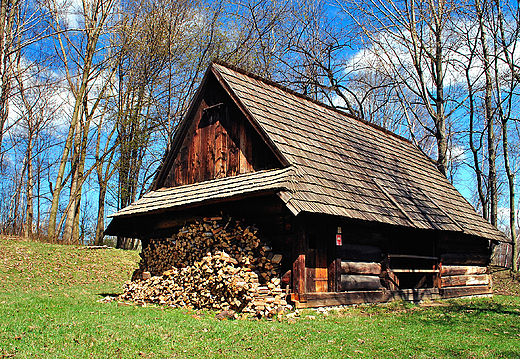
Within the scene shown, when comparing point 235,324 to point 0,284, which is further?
point 0,284

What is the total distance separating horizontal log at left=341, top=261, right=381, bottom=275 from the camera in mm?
10125

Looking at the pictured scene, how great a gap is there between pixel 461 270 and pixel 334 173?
6.50 m

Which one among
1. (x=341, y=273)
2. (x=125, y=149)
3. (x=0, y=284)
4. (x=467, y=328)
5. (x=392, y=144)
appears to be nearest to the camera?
(x=467, y=328)

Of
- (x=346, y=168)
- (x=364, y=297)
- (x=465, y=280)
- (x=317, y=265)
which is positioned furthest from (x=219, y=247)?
(x=465, y=280)

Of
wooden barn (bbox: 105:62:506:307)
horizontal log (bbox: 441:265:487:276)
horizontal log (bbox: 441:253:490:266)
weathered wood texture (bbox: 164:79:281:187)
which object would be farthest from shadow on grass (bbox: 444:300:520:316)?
weathered wood texture (bbox: 164:79:281:187)

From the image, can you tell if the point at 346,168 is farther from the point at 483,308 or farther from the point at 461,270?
the point at 461,270

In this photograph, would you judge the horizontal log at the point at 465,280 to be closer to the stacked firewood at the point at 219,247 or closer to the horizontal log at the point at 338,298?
the horizontal log at the point at 338,298

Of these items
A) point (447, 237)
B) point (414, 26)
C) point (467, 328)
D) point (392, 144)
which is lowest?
point (467, 328)

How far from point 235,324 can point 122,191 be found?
59.7ft

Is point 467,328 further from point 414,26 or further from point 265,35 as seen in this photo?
point 265,35

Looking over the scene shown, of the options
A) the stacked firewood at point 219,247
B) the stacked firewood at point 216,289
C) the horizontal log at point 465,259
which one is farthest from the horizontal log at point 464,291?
the stacked firewood at point 216,289

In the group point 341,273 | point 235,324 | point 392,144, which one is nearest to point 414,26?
point 392,144

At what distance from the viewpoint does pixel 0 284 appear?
13148 millimetres

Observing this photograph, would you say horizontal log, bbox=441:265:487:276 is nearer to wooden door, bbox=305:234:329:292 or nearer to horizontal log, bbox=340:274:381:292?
horizontal log, bbox=340:274:381:292
